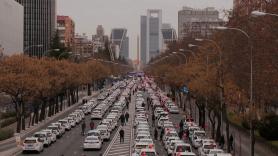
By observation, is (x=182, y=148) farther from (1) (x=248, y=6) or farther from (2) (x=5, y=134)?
(2) (x=5, y=134)

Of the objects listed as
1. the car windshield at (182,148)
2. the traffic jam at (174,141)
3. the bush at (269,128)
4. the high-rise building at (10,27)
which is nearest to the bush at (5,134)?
the traffic jam at (174,141)

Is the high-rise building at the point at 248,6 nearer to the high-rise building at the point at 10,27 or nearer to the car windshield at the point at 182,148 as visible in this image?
the car windshield at the point at 182,148

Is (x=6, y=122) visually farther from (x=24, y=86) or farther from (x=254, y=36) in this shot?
(x=254, y=36)

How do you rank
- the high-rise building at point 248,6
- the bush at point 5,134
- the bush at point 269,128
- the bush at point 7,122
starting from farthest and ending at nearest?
the bush at point 7,122
the bush at point 5,134
the bush at point 269,128
the high-rise building at point 248,6

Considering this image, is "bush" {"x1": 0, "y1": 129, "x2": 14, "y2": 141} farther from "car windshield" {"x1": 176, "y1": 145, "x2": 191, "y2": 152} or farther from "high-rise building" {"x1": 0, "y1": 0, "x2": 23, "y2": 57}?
"high-rise building" {"x1": 0, "y1": 0, "x2": 23, "y2": 57}

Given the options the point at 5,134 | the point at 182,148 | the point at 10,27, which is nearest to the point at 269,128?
the point at 182,148

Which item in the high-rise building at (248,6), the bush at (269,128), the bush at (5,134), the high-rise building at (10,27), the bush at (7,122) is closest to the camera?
the high-rise building at (248,6)
